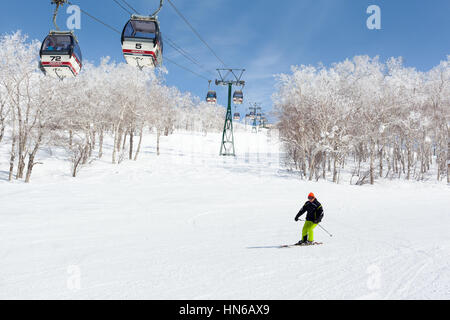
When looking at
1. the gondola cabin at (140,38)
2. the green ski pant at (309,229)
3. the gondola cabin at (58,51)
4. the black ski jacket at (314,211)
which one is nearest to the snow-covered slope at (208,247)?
the green ski pant at (309,229)

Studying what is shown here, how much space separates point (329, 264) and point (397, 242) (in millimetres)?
2991

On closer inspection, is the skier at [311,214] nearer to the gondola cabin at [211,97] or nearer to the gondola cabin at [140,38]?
the gondola cabin at [140,38]

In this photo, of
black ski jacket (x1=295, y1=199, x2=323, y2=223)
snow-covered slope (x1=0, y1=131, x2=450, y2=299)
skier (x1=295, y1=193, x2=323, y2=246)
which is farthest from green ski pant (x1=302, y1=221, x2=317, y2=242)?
snow-covered slope (x1=0, y1=131, x2=450, y2=299)

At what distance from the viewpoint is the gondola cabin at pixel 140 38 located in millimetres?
9469

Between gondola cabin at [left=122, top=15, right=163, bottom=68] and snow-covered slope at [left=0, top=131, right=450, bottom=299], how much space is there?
6322 millimetres

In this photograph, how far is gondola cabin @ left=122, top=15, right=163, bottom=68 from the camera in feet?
31.1

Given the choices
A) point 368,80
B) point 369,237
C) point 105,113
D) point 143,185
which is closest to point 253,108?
point 368,80

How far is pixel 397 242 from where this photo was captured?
272 inches

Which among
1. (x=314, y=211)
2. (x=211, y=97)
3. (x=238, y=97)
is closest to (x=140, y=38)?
(x=314, y=211)

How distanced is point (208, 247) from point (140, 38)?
7.55 meters

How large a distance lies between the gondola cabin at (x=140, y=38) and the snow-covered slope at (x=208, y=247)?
6.32m

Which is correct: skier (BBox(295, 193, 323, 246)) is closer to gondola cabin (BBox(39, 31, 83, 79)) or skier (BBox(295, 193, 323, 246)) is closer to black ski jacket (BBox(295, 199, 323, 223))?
black ski jacket (BBox(295, 199, 323, 223))

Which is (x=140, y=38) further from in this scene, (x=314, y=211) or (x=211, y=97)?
(x=211, y=97)

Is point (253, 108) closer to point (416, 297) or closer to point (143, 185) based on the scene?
point (143, 185)
